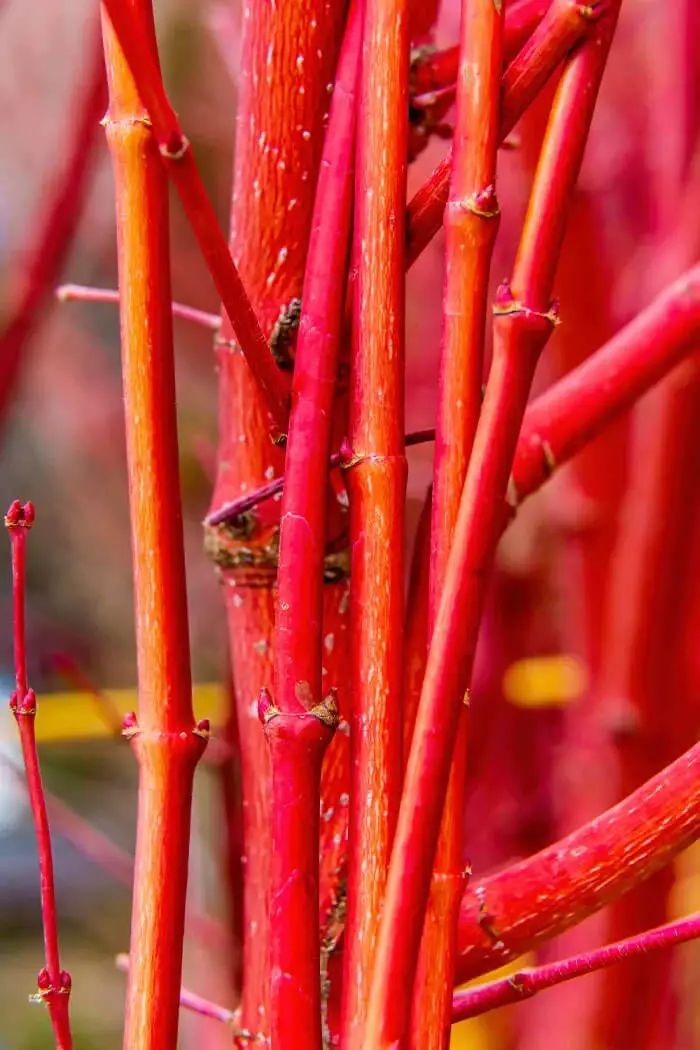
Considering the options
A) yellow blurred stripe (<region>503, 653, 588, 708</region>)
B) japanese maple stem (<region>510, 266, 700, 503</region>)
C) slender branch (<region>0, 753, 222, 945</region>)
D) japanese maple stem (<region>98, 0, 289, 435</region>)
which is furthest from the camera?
yellow blurred stripe (<region>503, 653, 588, 708</region>)

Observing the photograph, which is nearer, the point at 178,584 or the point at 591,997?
the point at 178,584

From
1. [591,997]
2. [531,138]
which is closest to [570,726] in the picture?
[591,997]

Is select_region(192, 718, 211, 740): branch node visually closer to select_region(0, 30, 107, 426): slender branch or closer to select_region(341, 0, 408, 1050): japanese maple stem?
select_region(341, 0, 408, 1050): japanese maple stem

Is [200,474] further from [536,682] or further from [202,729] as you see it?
[202,729]

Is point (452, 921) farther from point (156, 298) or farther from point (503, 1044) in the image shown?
point (503, 1044)

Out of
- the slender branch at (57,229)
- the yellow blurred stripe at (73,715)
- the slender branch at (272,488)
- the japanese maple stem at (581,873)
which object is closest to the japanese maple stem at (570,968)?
the japanese maple stem at (581,873)

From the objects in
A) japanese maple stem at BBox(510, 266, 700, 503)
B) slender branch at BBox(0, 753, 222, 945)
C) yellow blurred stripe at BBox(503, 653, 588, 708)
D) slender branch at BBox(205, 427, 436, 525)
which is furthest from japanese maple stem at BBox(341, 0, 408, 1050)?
yellow blurred stripe at BBox(503, 653, 588, 708)

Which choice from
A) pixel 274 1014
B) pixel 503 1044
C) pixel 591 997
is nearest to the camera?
pixel 274 1014
